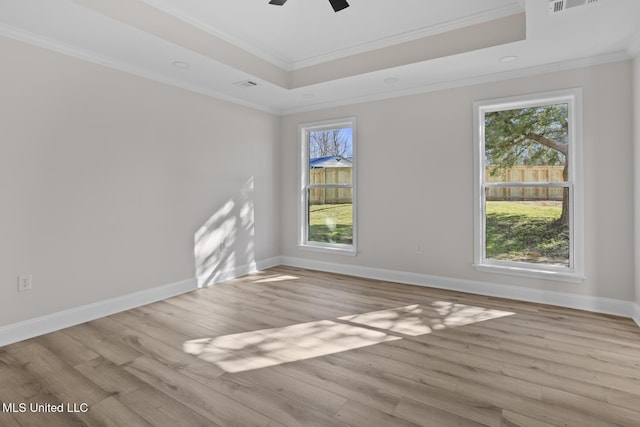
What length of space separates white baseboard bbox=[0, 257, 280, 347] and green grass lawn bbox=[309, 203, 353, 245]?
1748 mm

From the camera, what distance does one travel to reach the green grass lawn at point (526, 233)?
373 centimetres

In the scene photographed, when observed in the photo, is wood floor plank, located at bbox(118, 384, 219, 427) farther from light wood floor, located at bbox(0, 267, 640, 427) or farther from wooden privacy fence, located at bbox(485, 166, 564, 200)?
wooden privacy fence, located at bbox(485, 166, 564, 200)

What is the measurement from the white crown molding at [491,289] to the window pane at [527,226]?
1.17 ft

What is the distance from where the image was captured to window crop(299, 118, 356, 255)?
510 centimetres

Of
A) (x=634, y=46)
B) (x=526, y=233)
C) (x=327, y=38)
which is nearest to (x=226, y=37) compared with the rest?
(x=327, y=38)

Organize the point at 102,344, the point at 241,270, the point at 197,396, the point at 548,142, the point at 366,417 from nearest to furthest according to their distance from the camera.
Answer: the point at 366,417 < the point at 197,396 < the point at 102,344 < the point at 548,142 < the point at 241,270

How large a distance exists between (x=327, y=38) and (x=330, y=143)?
1.77 m

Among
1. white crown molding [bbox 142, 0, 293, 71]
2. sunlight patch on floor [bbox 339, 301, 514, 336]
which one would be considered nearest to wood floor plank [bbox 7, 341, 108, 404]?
sunlight patch on floor [bbox 339, 301, 514, 336]

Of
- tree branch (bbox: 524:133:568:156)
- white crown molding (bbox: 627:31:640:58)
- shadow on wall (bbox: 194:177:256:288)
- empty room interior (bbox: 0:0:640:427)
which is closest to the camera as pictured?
empty room interior (bbox: 0:0:640:427)

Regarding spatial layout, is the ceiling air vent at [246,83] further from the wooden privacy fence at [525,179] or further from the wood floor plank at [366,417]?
the wood floor plank at [366,417]

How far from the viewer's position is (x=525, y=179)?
12.6 feet

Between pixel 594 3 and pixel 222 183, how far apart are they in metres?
Answer: 4.16

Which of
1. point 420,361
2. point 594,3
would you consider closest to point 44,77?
point 420,361

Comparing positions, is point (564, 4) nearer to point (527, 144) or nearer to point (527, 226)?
point (527, 144)
